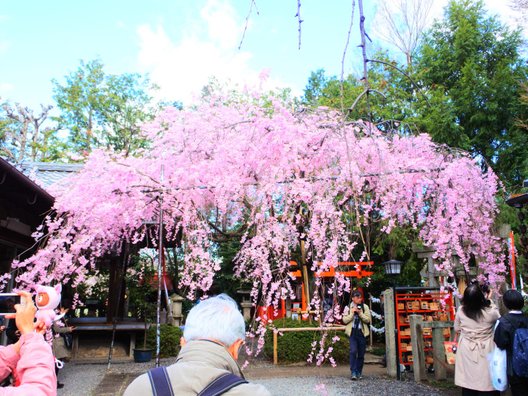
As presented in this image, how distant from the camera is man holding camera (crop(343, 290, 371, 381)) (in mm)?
7727

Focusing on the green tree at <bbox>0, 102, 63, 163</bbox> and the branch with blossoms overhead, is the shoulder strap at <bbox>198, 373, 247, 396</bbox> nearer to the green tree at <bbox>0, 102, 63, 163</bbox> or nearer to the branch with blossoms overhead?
the branch with blossoms overhead

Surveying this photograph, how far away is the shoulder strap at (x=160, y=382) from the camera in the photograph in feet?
4.25

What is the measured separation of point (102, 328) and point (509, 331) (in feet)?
30.0

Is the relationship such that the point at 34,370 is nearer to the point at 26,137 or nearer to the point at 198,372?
the point at 198,372

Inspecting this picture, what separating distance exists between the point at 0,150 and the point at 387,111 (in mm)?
17706

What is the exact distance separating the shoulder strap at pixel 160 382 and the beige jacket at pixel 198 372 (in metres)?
0.01

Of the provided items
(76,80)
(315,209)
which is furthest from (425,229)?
(76,80)

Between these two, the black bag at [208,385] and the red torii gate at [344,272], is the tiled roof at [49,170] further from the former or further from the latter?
the black bag at [208,385]

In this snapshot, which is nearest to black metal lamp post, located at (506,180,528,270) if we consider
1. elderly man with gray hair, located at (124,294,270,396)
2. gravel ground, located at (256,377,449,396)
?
gravel ground, located at (256,377,449,396)

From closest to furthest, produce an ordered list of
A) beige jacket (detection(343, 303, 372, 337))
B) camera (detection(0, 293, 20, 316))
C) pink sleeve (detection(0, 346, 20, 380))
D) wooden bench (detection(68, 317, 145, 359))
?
pink sleeve (detection(0, 346, 20, 380)), camera (detection(0, 293, 20, 316)), beige jacket (detection(343, 303, 372, 337)), wooden bench (detection(68, 317, 145, 359))

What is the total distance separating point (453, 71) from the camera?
15.8 metres

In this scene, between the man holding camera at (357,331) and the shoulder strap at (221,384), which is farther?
the man holding camera at (357,331)

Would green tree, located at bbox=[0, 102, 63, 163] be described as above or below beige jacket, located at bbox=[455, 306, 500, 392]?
above

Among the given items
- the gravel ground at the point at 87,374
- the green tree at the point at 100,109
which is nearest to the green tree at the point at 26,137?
the green tree at the point at 100,109
